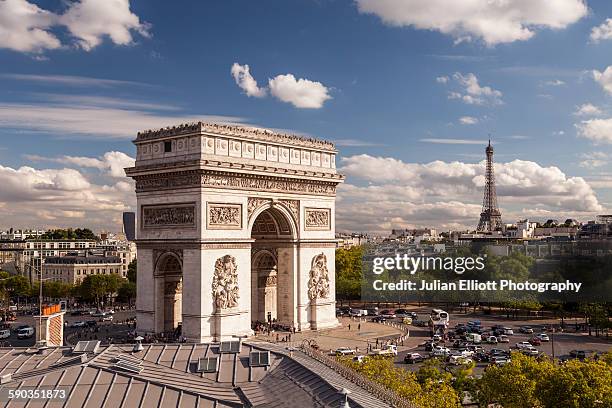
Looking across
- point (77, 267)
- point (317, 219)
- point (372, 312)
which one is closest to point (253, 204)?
point (317, 219)

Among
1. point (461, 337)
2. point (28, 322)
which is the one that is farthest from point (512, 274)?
point (28, 322)

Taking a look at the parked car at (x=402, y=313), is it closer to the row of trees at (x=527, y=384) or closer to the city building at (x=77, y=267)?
the row of trees at (x=527, y=384)

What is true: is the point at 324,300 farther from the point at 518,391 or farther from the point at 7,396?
the point at 7,396

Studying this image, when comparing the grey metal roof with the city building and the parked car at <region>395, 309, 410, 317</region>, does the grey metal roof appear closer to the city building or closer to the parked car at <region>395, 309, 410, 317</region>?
the parked car at <region>395, 309, 410, 317</region>

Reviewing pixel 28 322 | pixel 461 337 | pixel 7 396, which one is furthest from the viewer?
pixel 28 322

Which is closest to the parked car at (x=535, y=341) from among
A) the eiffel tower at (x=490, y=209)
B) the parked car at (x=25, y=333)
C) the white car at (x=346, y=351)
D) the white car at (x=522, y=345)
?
the white car at (x=522, y=345)
